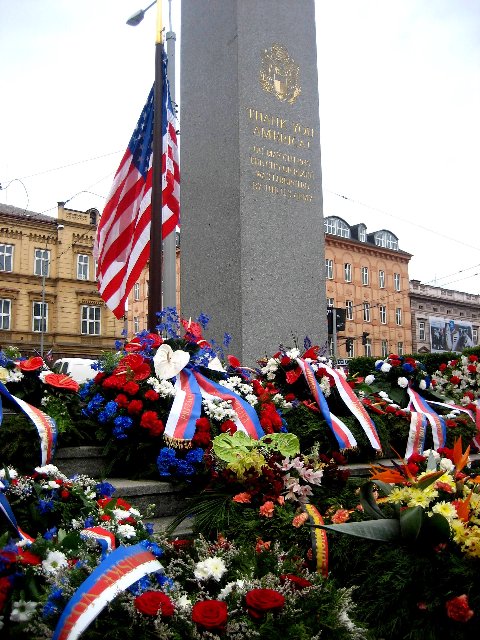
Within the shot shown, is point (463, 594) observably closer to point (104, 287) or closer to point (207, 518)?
point (207, 518)

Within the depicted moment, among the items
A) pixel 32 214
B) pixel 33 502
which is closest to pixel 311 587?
pixel 33 502

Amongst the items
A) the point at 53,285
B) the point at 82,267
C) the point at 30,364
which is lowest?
the point at 30,364

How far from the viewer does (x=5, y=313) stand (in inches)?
1369

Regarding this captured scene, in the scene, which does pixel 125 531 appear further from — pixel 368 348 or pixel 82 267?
pixel 368 348

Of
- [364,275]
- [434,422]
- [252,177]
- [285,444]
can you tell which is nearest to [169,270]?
[252,177]

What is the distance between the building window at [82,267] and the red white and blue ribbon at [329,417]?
33161mm

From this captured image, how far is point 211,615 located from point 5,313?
35.0 m

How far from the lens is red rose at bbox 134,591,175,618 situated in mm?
2014

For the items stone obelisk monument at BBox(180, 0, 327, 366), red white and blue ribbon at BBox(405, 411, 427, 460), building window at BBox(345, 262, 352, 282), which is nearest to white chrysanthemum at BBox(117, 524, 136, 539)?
red white and blue ribbon at BBox(405, 411, 427, 460)

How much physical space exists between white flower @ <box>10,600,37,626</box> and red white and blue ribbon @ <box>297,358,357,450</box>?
2.71m

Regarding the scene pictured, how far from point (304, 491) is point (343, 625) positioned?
115 cm

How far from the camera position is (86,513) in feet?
9.55

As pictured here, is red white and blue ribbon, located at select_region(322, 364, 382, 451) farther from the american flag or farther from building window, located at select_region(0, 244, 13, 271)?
building window, located at select_region(0, 244, 13, 271)

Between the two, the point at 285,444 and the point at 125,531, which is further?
the point at 285,444
